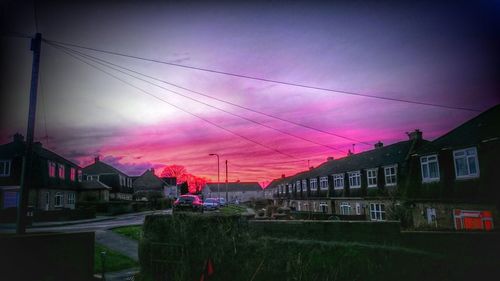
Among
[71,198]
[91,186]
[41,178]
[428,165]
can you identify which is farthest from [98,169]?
[428,165]

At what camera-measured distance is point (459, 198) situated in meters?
16.3

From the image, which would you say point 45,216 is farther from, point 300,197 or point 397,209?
point 300,197

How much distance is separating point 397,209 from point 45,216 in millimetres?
25138

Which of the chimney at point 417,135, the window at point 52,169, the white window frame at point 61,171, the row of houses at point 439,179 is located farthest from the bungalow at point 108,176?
the chimney at point 417,135

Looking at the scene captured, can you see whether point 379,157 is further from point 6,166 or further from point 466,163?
point 6,166

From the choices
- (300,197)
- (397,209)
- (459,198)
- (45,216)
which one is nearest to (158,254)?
(397,209)

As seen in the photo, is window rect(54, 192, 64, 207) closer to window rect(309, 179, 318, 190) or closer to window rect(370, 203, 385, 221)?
window rect(309, 179, 318, 190)

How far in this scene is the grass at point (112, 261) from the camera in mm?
13925

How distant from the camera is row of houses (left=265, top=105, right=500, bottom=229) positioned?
14.6 m

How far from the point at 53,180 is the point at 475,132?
111 ft

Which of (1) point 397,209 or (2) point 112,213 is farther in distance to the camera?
(2) point 112,213

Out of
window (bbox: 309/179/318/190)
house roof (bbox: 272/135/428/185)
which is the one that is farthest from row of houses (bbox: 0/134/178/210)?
window (bbox: 309/179/318/190)

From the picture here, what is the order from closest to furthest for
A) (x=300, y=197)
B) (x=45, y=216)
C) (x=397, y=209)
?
(x=397, y=209), (x=45, y=216), (x=300, y=197)

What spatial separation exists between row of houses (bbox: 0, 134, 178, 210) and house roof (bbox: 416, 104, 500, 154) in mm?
18653
